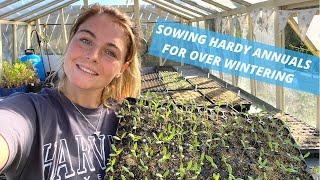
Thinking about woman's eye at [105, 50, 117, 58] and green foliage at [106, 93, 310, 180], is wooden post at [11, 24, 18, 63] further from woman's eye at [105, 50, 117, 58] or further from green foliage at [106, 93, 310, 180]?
woman's eye at [105, 50, 117, 58]

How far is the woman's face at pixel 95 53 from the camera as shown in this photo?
1275 mm

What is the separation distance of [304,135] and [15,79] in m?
5.42

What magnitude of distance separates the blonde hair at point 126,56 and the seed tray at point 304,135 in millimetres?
1729

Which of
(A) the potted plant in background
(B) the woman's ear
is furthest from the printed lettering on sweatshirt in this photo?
(A) the potted plant in background

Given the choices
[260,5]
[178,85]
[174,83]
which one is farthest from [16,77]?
[260,5]

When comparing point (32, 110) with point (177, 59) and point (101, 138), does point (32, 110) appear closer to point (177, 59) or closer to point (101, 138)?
point (101, 138)

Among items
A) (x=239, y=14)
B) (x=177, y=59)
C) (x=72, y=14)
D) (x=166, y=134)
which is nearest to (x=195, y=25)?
(x=177, y=59)

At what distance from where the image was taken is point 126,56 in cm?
146

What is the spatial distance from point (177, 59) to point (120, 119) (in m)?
11.4

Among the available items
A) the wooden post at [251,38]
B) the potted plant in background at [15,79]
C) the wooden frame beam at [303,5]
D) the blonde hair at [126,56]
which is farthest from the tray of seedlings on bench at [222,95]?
the potted plant in background at [15,79]

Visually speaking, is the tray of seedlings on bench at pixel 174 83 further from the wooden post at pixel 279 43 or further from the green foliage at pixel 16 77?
the green foliage at pixel 16 77

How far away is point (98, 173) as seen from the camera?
52.0 inches

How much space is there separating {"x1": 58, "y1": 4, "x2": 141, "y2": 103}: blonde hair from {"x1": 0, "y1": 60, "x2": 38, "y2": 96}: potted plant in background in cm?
566

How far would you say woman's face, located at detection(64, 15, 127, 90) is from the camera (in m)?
1.28
